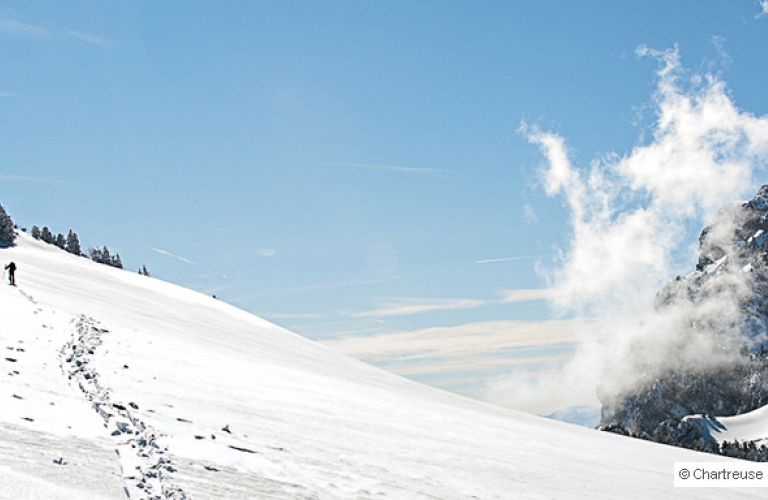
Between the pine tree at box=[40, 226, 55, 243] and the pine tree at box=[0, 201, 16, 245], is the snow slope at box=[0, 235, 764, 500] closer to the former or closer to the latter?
the pine tree at box=[0, 201, 16, 245]

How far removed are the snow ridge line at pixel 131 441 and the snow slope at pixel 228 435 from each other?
1.4 inches

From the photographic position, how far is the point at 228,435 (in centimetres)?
1317

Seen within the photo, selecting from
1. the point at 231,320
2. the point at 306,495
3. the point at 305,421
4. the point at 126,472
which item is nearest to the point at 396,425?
the point at 305,421

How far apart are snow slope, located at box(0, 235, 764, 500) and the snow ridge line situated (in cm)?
4

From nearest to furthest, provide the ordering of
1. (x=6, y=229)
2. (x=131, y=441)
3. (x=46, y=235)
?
1. (x=131, y=441)
2. (x=6, y=229)
3. (x=46, y=235)

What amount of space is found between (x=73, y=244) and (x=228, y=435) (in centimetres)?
9330

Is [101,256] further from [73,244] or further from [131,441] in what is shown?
[131,441]

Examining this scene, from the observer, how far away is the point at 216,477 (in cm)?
1070

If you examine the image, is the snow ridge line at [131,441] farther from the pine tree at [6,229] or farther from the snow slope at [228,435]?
the pine tree at [6,229]

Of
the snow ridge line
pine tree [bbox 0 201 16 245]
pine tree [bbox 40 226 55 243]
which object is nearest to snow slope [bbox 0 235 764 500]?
the snow ridge line

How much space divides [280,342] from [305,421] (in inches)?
934

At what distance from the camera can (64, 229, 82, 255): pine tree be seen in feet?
305

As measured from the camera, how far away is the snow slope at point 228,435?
1015 centimetres

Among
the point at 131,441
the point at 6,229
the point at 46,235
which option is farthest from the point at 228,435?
the point at 46,235
